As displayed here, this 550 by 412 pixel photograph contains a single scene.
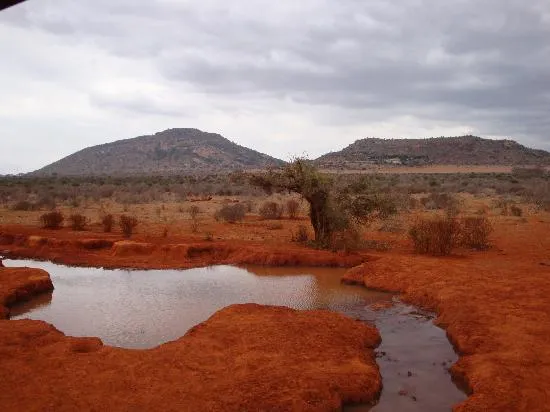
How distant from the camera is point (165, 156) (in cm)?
12250

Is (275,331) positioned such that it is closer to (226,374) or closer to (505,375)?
(226,374)

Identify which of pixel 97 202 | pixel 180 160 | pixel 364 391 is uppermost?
pixel 180 160

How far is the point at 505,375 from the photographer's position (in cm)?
798

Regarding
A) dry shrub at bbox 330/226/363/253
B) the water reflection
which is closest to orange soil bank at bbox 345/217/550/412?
the water reflection

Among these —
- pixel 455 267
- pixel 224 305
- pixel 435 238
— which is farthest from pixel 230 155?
pixel 224 305

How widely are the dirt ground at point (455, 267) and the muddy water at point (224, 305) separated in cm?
59

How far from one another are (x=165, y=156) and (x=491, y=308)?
116m

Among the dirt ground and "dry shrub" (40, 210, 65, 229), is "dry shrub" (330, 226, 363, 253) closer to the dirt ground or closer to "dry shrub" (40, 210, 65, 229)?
the dirt ground

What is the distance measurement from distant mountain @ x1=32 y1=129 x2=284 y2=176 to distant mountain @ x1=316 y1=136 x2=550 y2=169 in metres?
22.7

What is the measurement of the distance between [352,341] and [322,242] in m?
10.2

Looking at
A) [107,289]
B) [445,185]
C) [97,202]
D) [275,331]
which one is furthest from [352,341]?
[445,185]

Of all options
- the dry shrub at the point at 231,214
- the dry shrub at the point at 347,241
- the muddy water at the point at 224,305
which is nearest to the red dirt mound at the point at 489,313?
the muddy water at the point at 224,305

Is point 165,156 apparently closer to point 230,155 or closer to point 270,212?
point 230,155

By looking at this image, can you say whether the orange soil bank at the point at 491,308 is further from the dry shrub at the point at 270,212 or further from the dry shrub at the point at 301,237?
the dry shrub at the point at 270,212
